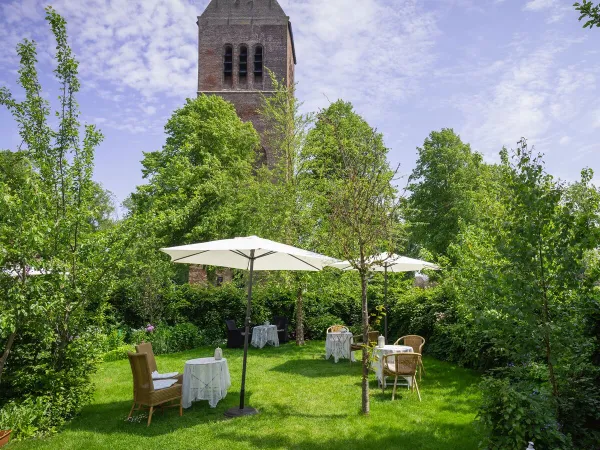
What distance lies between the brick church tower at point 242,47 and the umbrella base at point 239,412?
23.8 meters

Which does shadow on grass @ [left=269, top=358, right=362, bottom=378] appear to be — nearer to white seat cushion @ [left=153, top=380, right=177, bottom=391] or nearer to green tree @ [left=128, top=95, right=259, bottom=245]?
white seat cushion @ [left=153, top=380, right=177, bottom=391]

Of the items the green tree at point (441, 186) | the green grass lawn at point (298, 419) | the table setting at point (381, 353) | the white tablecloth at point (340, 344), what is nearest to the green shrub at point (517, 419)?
the green grass lawn at point (298, 419)

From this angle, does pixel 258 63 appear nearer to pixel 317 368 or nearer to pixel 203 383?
pixel 317 368

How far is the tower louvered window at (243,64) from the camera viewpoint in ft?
94.7

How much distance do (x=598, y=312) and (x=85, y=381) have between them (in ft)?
22.3

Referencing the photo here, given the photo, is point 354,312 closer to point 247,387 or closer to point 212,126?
point 247,387

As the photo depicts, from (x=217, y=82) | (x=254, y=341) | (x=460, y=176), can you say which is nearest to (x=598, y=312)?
(x=254, y=341)

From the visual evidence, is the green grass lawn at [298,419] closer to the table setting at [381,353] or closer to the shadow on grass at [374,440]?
the shadow on grass at [374,440]

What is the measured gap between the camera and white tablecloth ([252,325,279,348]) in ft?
44.2

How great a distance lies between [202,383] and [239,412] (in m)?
0.89

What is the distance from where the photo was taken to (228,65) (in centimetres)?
2920

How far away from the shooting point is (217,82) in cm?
2867

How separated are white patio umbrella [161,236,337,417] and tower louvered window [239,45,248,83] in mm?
22473

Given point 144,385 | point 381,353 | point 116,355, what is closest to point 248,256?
point 144,385
